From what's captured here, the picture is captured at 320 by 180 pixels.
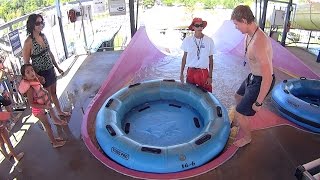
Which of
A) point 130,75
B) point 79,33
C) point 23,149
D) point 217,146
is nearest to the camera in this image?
point 217,146

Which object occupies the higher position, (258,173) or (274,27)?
(274,27)

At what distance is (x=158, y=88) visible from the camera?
14.2 feet

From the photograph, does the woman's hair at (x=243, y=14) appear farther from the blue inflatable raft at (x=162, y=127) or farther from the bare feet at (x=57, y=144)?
the bare feet at (x=57, y=144)

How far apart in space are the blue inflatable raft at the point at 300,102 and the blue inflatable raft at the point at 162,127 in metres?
0.96

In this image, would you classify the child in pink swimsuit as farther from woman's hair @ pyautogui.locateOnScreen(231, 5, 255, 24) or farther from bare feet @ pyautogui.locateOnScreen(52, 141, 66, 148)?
woman's hair @ pyautogui.locateOnScreen(231, 5, 255, 24)

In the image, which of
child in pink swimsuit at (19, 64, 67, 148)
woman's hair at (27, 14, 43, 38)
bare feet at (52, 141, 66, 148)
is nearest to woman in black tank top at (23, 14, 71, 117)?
woman's hair at (27, 14, 43, 38)

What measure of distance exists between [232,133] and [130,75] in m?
2.57

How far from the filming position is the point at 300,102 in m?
3.76

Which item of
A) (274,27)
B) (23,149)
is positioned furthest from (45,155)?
(274,27)

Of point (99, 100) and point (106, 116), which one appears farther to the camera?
point (99, 100)

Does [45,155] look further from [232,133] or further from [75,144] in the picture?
[232,133]

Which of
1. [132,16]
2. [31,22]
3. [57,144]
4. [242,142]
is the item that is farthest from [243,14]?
[132,16]

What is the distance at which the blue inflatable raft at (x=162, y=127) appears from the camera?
2.92 m

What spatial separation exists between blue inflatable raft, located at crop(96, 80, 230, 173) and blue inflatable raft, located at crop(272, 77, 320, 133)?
96 cm
